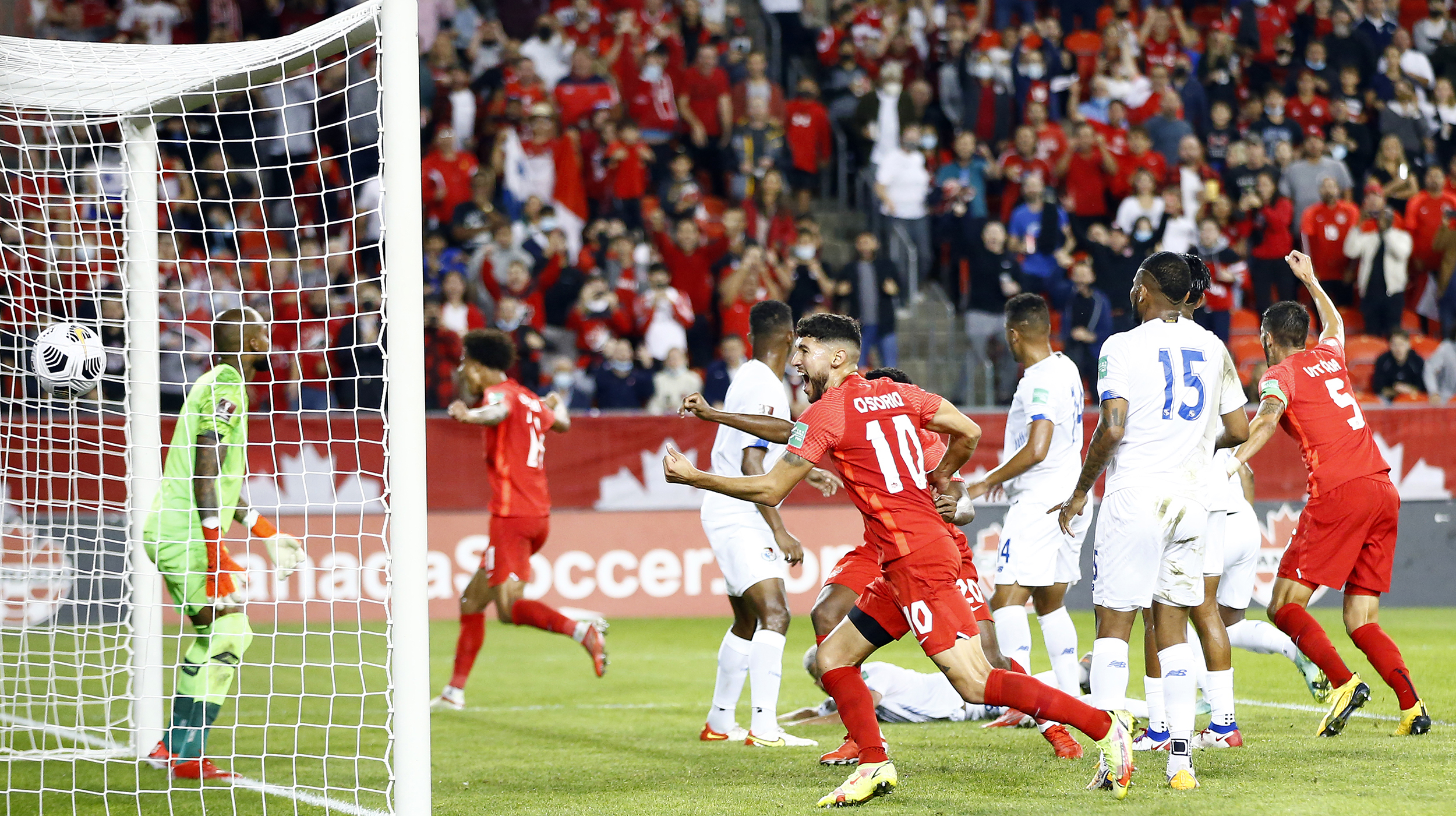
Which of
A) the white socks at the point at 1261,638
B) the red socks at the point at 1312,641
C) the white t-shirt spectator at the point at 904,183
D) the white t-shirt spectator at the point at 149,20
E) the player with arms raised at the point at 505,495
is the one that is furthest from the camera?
the white t-shirt spectator at the point at 149,20

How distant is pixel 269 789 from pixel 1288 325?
572cm

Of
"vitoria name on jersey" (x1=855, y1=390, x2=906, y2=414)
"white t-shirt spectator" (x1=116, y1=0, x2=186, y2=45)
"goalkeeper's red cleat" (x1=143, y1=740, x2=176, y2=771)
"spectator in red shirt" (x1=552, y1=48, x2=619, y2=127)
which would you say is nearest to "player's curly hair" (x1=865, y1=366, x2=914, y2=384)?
"vitoria name on jersey" (x1=855, y1=390, x2=906, y2=414)

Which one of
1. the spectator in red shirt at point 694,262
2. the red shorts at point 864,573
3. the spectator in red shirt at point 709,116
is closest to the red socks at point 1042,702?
the red shorts at point 864,573

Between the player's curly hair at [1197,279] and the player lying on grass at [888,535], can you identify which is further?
the player's curly hair at [1197,279]

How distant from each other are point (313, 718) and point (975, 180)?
36.6ft

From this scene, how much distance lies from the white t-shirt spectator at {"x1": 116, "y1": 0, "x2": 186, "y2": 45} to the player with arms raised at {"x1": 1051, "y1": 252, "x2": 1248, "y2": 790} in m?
15.8

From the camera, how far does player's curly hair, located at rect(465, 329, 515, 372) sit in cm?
958

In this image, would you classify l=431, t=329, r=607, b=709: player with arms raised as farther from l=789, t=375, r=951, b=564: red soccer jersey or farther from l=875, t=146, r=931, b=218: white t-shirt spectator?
l=875, t=146, r=931, b=218: white t-shirt spectator

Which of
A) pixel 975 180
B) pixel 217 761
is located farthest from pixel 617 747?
pixel 975 180

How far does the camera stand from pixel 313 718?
29.8 ft

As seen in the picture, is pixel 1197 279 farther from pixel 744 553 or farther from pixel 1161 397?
pixel 744 553

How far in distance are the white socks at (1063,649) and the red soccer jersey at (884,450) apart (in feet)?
7.69

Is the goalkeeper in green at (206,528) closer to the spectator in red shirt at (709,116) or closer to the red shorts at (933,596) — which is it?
the red shorts at (933,596)

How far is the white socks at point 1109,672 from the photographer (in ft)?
21.6
